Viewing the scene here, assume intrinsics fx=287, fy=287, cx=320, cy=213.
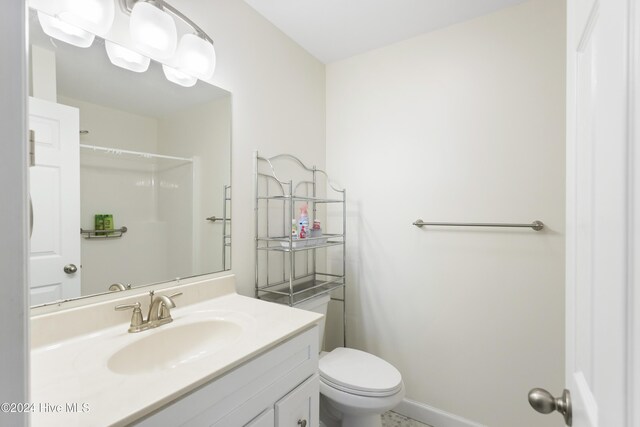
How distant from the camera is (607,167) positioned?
38cm

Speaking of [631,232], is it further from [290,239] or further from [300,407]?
[290,239]

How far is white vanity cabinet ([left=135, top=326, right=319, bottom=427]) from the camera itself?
2.19 feet

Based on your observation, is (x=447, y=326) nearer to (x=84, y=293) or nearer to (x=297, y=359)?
(x=297, y=359)

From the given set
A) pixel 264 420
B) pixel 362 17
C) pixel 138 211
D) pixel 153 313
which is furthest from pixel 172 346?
pixel 362 17

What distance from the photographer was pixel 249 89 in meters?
1.52

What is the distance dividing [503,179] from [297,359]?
4.53 feet

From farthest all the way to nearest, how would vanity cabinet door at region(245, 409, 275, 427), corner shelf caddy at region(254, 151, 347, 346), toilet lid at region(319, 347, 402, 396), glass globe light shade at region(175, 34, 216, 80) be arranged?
corner shelf caddy at region(254, 151, 347, 346), toilet lid at region(319, 347, 402, 396), glass globe light shade at region(175, 34, 216, 80), vanity cabinet door at region(245, 409, 275, 427)

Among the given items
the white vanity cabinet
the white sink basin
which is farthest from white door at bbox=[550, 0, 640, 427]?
the white sink basin

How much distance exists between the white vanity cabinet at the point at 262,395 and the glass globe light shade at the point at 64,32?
3.78 ft

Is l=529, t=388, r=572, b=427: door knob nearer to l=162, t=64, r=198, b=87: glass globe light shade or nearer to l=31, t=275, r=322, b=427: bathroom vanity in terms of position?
l=31, t=275, r=322, b=427: bathroom vanity

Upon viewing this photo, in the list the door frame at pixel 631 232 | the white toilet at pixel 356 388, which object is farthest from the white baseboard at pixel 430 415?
the door frame at pixel 631 232

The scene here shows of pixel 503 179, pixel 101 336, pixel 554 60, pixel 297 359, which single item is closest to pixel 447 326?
pixel 503 179

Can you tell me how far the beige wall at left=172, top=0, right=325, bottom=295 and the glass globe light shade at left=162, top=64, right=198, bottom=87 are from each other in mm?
122

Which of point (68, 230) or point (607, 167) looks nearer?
point (607, 167)
